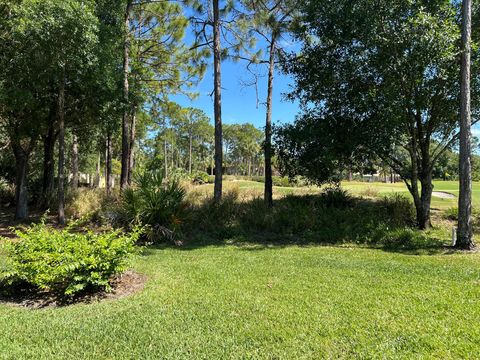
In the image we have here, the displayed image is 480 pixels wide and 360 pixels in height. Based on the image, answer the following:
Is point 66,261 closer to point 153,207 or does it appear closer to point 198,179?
point 153,207

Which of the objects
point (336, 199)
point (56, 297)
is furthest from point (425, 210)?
point (56, 297)

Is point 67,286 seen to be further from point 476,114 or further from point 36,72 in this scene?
point 476,114

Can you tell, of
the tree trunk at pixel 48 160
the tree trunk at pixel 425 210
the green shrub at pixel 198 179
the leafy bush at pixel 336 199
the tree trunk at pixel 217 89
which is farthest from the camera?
the green shrub at pixel 198 179

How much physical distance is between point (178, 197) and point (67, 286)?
5.23 metres

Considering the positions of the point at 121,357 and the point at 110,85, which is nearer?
the point at 121,357

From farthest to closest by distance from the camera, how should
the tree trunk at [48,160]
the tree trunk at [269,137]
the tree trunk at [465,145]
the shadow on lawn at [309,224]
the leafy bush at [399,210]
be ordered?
the tree trunk at [48,160] → the tree trunk at [269,137] → the leafy bush at [399,210] → the shadow on lawn at [309,224] → the tree trunk at [465,145]

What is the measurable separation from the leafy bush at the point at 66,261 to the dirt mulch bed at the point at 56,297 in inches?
4.2

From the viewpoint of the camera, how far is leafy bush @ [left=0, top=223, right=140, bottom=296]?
4.20m

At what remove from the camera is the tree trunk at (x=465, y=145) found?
7613mm

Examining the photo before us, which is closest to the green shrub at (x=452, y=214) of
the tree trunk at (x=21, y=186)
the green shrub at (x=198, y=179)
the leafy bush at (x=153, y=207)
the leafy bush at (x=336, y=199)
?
the leafy bush at (x=336, y=199)

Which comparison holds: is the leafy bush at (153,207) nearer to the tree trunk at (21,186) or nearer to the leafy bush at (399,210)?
the tree trunk at (21,186)

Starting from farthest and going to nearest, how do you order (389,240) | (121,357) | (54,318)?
1. (389,240)
2. (54,318)
3. (121,357)

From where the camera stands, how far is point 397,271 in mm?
5695

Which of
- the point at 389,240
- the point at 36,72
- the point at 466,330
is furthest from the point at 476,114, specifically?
the point at 36,72
